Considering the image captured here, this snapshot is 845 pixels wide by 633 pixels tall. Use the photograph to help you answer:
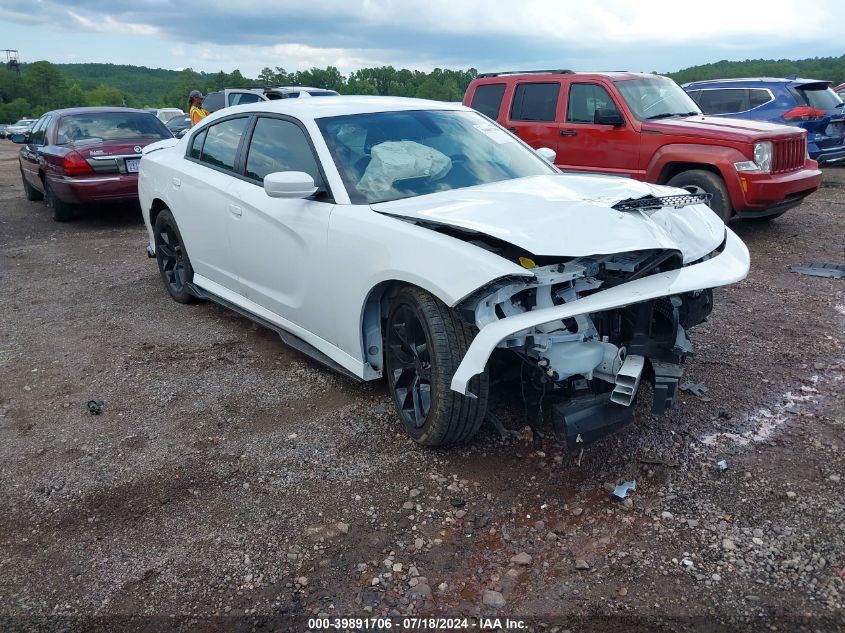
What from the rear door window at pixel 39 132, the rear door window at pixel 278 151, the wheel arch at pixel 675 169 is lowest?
the wheel arch at pixel 675 169

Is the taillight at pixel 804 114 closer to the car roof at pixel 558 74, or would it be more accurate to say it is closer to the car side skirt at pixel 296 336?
the car roof at pixel 558 74

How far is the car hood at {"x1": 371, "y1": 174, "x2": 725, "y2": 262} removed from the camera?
2.88 metres

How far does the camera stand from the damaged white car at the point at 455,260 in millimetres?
2926

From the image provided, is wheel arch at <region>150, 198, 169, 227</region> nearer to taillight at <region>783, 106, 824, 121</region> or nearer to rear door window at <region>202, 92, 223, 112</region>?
rear door window at <region>202, 92, 223, 112</region>

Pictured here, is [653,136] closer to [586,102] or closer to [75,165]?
[586,102]

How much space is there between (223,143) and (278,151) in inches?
35.5

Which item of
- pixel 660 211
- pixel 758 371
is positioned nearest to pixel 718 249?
pixel 660 211

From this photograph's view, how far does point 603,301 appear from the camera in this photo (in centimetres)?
A: 284

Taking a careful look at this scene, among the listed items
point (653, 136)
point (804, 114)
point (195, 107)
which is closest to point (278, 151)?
point (653, 136)

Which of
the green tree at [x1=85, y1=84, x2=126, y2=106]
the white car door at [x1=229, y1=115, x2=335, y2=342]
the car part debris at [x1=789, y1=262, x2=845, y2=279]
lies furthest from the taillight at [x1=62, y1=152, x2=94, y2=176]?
the green tree at [x1=85, y1=84, x2=126, y2=106]

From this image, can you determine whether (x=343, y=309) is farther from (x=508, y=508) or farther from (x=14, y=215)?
(x=14, y=215)

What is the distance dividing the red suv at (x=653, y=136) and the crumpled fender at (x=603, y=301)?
4.05 meters

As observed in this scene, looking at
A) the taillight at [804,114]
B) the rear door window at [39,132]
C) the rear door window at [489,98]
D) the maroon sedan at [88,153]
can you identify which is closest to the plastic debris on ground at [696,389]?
the rear door window at [489,98]

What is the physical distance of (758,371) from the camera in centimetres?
426
